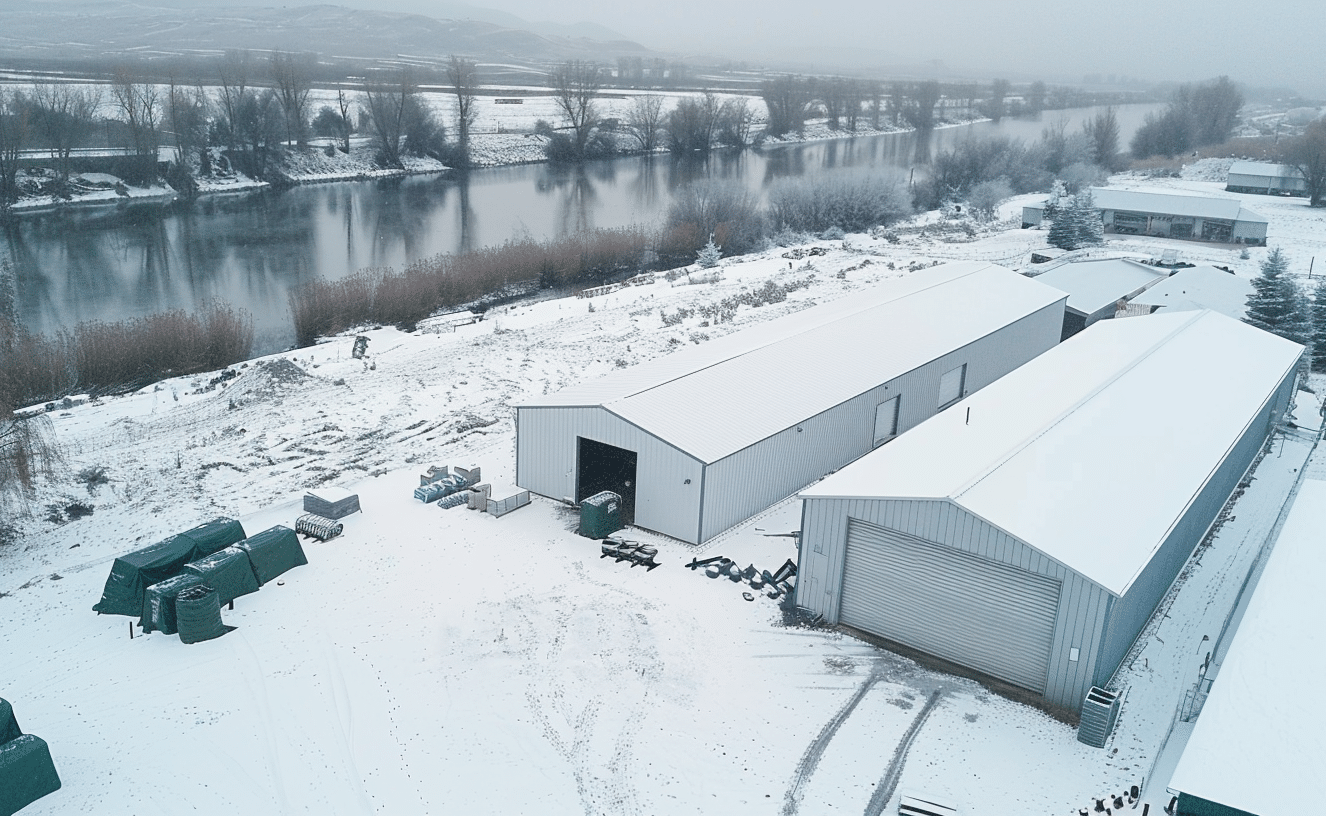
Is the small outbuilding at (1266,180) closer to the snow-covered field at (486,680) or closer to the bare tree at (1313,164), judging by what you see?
the bare tree at (1313,164)

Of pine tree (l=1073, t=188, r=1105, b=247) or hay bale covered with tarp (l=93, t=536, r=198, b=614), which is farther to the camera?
pine tree (l=1073, t=188, r=1105, b=247)

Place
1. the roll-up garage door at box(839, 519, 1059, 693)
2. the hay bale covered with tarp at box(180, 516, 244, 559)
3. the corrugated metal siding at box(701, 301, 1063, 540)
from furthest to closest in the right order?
1. the corrugated metal siding at box(701, 301, 1063, 540)
2. the hay bale covered with tarp at box(180, 516, 244, 559)
3. the roll-up garage door at box(839, 519, 1059, 693)

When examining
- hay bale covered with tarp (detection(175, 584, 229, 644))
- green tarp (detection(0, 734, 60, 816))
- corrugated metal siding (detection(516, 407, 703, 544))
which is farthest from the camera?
corrugated metal siding (detection(516, 407, 703, 544))

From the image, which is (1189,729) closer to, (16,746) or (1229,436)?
(1229,436)

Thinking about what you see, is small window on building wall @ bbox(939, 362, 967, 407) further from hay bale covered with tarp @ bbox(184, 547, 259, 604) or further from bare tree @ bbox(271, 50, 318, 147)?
bare tree @ bbox(271, 50, 318, 147)

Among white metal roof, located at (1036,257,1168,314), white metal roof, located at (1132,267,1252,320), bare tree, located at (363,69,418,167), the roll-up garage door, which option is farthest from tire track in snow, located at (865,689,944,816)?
bare tree, located at (363,69,418,167)

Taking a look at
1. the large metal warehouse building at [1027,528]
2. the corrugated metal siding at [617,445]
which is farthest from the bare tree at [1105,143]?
the corrugated metal siding at [617,445]

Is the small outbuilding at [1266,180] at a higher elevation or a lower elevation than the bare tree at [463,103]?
lower
